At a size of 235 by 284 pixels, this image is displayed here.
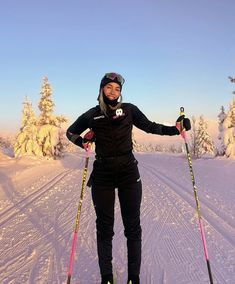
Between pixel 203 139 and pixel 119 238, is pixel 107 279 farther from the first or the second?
pixel 203 139

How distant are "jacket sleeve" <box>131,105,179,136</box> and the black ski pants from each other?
0.72 m

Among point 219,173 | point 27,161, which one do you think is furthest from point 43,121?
point 219,173

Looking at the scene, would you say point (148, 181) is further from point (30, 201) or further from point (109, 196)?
point (109, 196)

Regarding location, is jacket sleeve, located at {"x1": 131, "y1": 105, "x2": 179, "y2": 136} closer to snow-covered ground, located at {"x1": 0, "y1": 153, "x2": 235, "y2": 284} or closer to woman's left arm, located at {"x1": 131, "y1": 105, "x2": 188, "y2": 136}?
woman's left arm, located at {"x1": 131, "y1": 105, "x2": 188, "y2": 136}

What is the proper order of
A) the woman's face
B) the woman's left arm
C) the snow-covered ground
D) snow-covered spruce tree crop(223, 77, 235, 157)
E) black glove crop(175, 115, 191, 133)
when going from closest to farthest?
the woman's face, black glove crop(175, 115, 191, 133), the woman's left arm, the snow-covered ground, snow-covered spruce tree crop(223, 77, 235, 157)

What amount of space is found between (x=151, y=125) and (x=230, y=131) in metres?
32.2

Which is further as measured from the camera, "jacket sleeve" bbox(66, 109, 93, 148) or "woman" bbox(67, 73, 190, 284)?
"jacket sleeve" bbox(66, 109, 93, 148)

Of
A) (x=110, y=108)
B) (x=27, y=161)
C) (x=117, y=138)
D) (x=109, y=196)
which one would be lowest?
(x=27, y=161)

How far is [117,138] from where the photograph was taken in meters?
4.60

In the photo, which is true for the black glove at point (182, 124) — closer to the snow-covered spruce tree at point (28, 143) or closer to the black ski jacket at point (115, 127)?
the black ski jacket at point (115, 127)

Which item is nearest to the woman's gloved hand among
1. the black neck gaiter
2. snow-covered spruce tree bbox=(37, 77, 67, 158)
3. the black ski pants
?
the black neck gaiter

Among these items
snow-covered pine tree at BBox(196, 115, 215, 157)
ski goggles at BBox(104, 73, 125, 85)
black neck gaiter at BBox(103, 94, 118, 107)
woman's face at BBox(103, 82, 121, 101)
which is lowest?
snow-covered pine tree at BBox(196, 115, 215, 157)

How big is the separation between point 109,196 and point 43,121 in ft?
107

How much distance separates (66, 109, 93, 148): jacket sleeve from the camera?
4.73m
